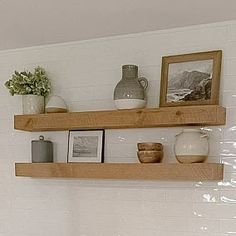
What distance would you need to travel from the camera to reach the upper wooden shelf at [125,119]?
7.64 ft

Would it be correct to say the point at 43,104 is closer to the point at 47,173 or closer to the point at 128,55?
the point at 47,173

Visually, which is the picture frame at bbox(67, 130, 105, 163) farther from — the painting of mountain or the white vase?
the painting of mountain

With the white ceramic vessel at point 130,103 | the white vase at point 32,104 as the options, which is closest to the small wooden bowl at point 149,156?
the white ceramic vessel at point 130,103

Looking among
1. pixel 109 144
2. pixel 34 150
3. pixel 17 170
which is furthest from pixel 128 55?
pixel 17 170

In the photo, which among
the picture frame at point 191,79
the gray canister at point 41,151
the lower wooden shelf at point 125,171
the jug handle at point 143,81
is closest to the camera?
the lower wooden shelf at point 125,171

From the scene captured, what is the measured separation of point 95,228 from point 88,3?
4.48 feet

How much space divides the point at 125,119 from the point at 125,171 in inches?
11.6

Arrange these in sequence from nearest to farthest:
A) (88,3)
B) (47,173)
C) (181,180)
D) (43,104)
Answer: (88,3) → (181,180) → (47,173) → (43,104)

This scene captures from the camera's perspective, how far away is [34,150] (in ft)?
9.27

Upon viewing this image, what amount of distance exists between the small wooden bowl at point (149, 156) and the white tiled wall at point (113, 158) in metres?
0.11

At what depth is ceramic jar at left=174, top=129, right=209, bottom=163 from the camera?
2.34 meters

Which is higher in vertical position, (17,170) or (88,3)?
(88,3)

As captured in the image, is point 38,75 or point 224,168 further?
point 38,75

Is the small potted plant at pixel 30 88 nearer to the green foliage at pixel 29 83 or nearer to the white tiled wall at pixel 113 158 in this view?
the green foliage at pixel 29 83
